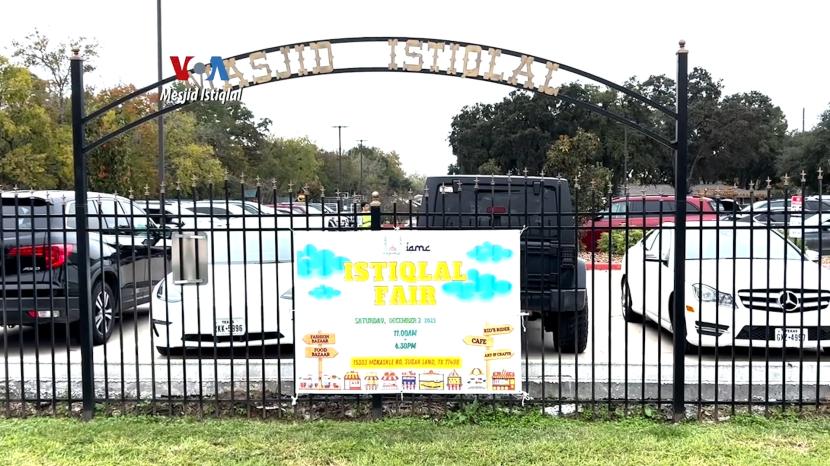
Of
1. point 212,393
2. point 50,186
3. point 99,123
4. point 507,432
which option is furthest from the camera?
point 50,186

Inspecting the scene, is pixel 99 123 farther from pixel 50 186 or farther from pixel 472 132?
pixel 472 132

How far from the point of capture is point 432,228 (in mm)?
5180

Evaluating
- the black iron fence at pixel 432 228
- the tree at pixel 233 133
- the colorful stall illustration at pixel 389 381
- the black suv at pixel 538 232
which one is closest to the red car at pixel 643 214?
the black iron fence at pixel 432 228

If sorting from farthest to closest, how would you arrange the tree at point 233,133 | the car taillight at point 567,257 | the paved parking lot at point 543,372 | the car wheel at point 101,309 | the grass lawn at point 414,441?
the tree at point 233,133 < the car wheel at point 101,309 < the car taillight at point 567,257 < the paved parking lot at point 543,372 < the grass lawn at point 414,441

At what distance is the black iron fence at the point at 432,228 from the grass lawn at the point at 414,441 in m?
0.25

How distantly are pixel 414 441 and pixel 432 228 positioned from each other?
1568 mm

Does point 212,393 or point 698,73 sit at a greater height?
point 698,73

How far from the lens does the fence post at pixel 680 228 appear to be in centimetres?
480

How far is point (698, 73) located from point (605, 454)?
5764 cm

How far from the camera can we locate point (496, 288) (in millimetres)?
4969

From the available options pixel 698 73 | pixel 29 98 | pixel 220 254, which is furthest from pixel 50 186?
pixel 698 73

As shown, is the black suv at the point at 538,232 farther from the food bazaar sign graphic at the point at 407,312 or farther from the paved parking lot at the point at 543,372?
the food bazaar sign graphic at the point at 407,312

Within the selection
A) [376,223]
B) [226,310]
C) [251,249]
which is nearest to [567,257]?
[376,223]

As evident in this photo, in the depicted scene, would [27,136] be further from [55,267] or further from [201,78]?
[201,78]
